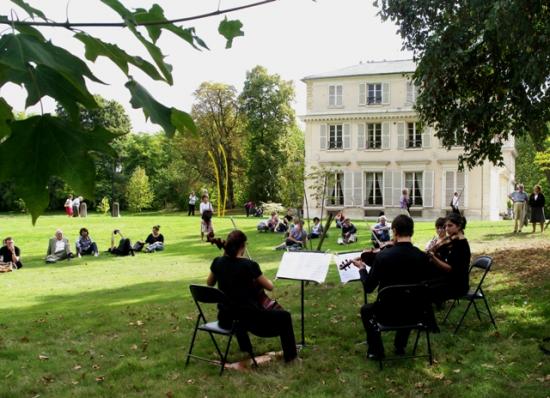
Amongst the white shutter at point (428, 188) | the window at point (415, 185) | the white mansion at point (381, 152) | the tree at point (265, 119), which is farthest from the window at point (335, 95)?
the tree at point (265, 119)

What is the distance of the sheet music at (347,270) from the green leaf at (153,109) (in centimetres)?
559

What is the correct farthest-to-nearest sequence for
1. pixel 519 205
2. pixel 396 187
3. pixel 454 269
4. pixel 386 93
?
pixel 386 93 < pixel 396 187 < pixel 519 205 < pixel 454 269

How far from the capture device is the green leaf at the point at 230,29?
A: 1334 millimetres

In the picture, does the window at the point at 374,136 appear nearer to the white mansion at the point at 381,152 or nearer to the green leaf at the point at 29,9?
the white mansion at the point at 381,152

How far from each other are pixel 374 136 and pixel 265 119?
15449 mm

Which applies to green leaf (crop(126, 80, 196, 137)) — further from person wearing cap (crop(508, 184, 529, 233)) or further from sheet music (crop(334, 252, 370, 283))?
person wearing cap (crop(508, 184, 529, 233))

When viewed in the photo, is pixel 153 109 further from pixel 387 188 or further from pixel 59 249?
pixel 387 188

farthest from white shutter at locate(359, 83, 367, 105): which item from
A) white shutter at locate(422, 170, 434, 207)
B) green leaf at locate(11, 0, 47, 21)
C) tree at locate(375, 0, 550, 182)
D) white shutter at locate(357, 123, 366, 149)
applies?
green leaf at locate(11, 0, 47, 21)

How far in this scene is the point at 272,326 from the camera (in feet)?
19.9

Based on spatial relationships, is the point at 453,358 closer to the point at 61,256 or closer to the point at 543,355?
the point at 543,355

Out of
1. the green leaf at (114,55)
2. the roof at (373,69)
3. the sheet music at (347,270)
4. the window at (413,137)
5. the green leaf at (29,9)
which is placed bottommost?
the sheet music at (347,270)

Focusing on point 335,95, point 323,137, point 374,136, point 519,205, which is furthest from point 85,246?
point 335,95

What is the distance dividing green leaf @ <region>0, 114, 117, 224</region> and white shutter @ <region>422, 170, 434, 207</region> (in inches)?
1441

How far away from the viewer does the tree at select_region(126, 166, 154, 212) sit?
5234cm
